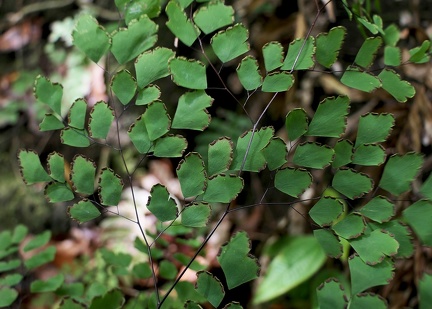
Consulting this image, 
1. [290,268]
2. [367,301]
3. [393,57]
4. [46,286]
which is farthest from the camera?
[290,268]

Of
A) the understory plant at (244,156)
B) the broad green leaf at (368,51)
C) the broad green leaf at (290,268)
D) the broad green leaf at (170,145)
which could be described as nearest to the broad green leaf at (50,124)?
→ the understory plant at (244,156)

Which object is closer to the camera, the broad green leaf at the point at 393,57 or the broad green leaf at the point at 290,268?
the broad green leaf at the point at 393,57

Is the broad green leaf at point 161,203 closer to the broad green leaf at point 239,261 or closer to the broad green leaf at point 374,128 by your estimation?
the broad green leaf at point 239,261

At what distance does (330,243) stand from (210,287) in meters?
0.12

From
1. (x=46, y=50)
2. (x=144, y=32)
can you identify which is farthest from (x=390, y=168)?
(x=46, y=50)

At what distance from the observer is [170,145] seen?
20.4 inches

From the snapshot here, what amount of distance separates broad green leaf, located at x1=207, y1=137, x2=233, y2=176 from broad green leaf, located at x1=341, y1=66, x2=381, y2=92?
136mm

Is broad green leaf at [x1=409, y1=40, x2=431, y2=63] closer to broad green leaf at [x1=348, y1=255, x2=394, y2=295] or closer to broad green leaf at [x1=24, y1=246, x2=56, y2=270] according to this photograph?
broad green leaf at [x1=348, y1=255, x2=394, y2=295]

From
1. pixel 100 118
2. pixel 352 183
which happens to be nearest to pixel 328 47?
pixel 352 183

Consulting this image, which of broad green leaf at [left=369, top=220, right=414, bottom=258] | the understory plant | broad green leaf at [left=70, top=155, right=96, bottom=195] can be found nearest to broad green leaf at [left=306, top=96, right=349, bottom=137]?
the understory plant

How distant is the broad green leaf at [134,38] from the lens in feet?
1.75

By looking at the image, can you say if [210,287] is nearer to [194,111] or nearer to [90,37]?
[194,111]

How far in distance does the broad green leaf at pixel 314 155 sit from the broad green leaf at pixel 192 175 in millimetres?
93

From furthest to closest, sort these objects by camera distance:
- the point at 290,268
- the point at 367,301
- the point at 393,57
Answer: the point at 290,268 → the point at 393,57 → the point at 367,301
